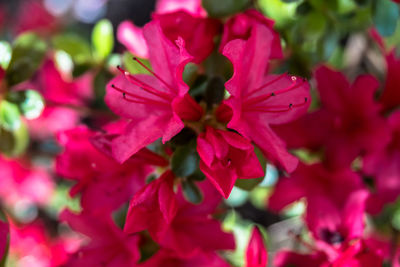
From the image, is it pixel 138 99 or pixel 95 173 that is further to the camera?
pixel 95 173

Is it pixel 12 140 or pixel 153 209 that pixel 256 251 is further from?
pixel 12 140

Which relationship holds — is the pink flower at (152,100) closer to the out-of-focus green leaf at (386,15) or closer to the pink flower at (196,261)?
the pink flower at (196,261)

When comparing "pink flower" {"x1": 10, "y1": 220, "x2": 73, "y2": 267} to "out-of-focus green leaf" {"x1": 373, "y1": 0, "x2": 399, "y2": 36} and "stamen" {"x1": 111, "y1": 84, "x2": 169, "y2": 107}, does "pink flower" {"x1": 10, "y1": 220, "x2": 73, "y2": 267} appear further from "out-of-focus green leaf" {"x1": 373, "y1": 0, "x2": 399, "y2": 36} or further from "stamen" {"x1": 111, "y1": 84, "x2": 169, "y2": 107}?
"out-of-focus green leaf" {"x1": 373, "y1": 0, "x2": 399, "y2": 36}

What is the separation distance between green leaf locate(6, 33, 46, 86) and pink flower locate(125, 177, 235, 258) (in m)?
0.47

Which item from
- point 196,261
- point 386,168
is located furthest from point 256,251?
point 386,168

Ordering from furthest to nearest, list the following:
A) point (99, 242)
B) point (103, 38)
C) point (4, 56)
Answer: point (103, 38) → point (4, 56) → point (99, 242)

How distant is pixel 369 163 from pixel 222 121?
0.37 m

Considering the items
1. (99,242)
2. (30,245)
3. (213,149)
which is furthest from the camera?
(30,245)

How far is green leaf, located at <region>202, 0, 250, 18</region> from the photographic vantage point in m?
0.86

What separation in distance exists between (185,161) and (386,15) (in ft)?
1.62

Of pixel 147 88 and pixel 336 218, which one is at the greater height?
pixel 147 88

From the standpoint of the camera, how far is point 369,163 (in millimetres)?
981

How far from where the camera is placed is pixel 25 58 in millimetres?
1066

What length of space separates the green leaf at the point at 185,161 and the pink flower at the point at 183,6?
36 cm
